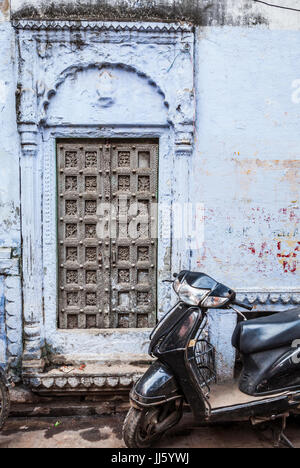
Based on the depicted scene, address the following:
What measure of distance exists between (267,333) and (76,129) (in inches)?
107

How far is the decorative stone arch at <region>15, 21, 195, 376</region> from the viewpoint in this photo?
4.16 metres

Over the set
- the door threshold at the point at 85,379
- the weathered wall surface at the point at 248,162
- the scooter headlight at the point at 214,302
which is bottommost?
the door threshold at the point at 85,379

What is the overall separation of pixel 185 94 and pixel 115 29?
0.94 metres

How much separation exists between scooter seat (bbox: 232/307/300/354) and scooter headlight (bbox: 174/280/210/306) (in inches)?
18.0

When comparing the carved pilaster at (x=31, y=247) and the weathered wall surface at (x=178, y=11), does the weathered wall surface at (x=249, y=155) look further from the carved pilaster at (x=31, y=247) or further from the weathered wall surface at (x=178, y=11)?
the carved pilaster at (x=31, y=247)

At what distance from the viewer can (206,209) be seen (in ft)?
14.2

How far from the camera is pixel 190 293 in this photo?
311 centimetres

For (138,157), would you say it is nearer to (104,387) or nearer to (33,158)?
(33,158)

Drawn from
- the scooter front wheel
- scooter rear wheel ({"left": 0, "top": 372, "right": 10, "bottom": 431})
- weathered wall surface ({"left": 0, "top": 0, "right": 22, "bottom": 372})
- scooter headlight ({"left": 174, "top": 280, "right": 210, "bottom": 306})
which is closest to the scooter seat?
scooter headlight ({"left": 174, "top": 280, "right": 210, "bottom": 306})

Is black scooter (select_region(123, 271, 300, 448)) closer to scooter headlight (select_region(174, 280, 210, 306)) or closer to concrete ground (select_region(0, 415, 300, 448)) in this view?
scooter headlight (select_region(174, 280, 210, 306))

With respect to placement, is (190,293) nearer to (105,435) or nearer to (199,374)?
(199,374)

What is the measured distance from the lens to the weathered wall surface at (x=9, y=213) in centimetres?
420

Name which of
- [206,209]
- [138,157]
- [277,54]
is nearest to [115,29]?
[138,157]

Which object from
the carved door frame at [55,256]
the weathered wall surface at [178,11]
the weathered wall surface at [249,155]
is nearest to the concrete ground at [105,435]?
the carved door frame at [55,256]
